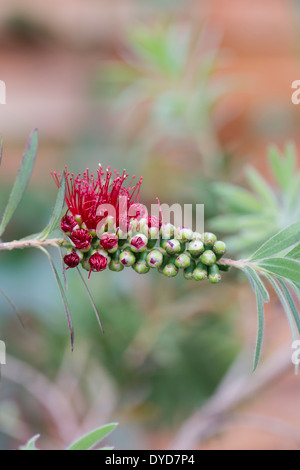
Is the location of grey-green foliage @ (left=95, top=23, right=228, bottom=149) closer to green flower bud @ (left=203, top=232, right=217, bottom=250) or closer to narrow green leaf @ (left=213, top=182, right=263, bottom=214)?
narrow green leaf @ (left=213, top=182, right=263, bottom=214)

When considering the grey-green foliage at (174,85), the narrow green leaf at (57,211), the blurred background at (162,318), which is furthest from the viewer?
the grey-green foliage at (174,85)

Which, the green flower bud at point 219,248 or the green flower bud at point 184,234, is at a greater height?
the green flower bud at point 184,234

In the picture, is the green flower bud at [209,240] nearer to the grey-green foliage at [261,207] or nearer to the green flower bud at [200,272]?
the green flower bud at [200,272]

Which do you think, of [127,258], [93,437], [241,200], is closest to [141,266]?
[127,258]

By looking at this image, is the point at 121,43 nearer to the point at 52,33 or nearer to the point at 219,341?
the point at 52,33

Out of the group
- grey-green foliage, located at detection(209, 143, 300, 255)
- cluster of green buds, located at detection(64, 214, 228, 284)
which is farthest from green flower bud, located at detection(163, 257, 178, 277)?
grey-green foliage, located at detection(209, 143, 300, 255)

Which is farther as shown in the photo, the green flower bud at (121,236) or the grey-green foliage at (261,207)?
the grey-green foliage at (261,207)

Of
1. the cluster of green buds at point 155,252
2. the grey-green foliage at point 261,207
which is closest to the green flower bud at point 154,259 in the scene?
the cluster of green buds at point 155,252
